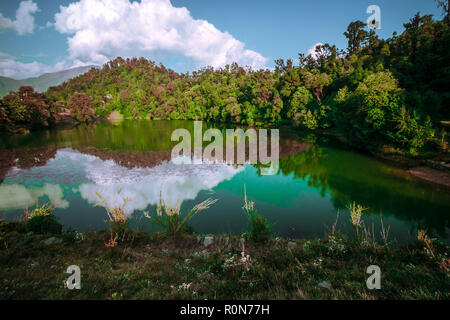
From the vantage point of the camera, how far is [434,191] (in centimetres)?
1307

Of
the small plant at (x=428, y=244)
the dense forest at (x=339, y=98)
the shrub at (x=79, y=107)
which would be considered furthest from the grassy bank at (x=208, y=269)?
the shrub at (x=79, y=107)

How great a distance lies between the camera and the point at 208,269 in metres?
4.78

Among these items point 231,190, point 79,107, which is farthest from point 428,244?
point 79,107

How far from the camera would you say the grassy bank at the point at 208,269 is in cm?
366

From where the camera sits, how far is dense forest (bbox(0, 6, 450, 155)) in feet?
61.7

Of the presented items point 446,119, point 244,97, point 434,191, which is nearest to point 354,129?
point 446,119

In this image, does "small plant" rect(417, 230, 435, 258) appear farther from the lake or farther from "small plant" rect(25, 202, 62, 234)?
"small plant" rect(25, 202, 62, 234)

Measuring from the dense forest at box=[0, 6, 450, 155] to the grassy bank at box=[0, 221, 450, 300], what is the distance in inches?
695

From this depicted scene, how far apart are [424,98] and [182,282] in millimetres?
24289

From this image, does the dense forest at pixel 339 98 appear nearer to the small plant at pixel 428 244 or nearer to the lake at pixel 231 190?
the lake at pixel 231 190

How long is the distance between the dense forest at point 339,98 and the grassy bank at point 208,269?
57.9ft

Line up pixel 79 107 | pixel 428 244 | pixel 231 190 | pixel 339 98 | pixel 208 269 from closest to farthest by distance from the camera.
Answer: pixel 208 269
pixel 428 244
pixel 231 190
pixel 339 98
pixel 79 107

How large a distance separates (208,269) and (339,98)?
3405 cm

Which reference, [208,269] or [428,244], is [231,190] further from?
[428,244]
